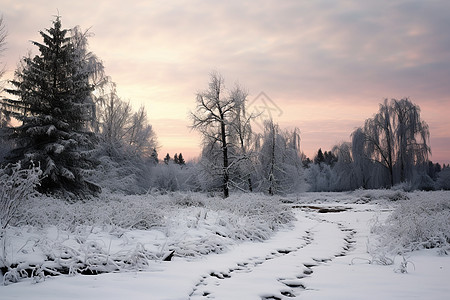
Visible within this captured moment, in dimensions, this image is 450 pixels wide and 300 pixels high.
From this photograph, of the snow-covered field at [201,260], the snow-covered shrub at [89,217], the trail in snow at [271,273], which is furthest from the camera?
the snow-covered shrub at [89,217]

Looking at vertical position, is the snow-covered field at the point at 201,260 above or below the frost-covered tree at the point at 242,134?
below

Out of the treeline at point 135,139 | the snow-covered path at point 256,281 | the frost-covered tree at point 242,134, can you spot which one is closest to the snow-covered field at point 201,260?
the snow-covered path at point 256,281

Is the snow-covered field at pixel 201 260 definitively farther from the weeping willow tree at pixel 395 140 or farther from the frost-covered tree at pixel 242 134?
the weeping willow tree at pixel 395 140

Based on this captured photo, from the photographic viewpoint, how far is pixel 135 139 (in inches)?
1096

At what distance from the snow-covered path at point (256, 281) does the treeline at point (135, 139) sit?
16.3 feet

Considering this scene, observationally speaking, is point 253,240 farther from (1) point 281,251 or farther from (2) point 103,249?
(2) point 103,249

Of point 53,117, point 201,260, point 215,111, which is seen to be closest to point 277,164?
point 215,111

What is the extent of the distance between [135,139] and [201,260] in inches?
954

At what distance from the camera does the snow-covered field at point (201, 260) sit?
323cm

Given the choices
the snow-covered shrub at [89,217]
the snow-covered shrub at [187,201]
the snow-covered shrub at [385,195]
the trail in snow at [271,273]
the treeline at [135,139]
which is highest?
the treeline at [135,139]

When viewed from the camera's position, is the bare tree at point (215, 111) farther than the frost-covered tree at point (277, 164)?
No

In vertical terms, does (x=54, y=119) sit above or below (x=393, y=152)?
above

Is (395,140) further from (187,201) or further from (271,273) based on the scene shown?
(271,273)

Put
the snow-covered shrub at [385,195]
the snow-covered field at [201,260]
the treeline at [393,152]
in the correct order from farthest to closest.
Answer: the treeline at [393,152], the snow-covered shrub at [385,195], the snow-covered field at [201,260]
